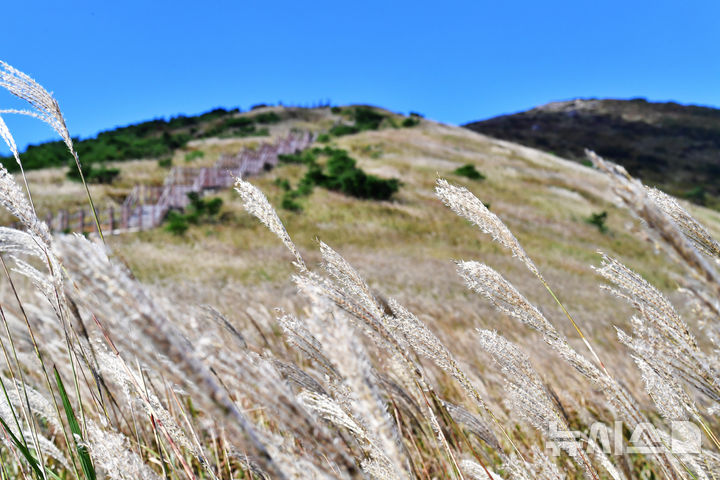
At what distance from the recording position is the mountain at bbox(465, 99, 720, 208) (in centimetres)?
5069

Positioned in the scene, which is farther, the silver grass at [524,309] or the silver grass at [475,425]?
the silver grass at [475,425]

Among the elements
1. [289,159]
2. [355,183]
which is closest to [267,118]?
[289,159]

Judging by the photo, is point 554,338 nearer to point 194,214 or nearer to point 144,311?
point 144,311

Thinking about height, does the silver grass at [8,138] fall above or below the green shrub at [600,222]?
below

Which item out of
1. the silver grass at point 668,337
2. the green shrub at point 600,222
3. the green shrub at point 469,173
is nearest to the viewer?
the silver grass at point 668,337

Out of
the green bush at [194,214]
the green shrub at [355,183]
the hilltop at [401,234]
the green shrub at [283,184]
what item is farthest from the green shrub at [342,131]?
the green bush at [194,214]

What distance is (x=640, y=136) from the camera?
2586 inches

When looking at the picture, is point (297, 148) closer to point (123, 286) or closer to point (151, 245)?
point (151, 245)

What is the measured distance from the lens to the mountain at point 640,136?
50.7 m

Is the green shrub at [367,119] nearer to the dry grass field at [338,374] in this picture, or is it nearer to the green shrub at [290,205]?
the green shrub at [290,205]

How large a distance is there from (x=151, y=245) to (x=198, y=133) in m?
36.1

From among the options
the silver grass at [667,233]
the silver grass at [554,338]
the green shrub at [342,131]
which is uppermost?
the green shrub at [342,131]

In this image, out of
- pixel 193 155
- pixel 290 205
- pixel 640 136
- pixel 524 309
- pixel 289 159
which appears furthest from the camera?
pixel 640 136

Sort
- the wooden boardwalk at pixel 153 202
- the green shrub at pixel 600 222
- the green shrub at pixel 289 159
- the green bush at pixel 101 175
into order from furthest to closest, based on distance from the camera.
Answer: the green shrub at pixel 289 159, the green shrub at pixel 600 222, the green bush at pixel 101 175, the wooden boardwalk at pixel 153 202
